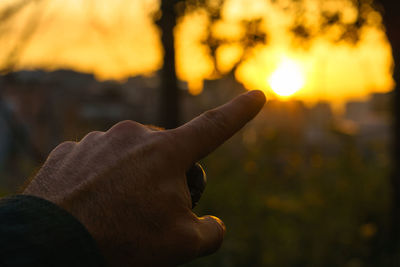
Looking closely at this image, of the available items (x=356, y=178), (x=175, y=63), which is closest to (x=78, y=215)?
(x=175, y=63)

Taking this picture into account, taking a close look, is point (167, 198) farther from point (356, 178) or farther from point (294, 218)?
point (356, 178)

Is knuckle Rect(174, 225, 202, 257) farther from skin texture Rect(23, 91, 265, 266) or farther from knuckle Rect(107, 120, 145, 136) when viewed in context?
knuckle Rect(107, 120, 145, 136)

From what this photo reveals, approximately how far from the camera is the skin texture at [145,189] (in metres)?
1.03

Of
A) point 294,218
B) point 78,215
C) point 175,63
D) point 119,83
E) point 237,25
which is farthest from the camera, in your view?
point 119,83

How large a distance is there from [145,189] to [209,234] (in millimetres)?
195

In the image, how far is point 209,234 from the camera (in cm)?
113

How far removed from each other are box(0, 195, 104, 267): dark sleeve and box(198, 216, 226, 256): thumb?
0.27m

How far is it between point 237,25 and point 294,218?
6.77 feet

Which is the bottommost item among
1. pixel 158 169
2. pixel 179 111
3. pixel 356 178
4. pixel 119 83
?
pixel 119 83

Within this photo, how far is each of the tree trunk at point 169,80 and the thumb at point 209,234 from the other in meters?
3.12

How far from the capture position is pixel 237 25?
12.6ft

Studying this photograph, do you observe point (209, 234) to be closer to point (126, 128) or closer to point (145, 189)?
point (145, 189)

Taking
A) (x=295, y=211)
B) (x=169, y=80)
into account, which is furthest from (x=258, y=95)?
(x=295, y=211)

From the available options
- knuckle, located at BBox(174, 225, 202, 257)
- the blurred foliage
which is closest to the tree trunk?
the blurred foliage
